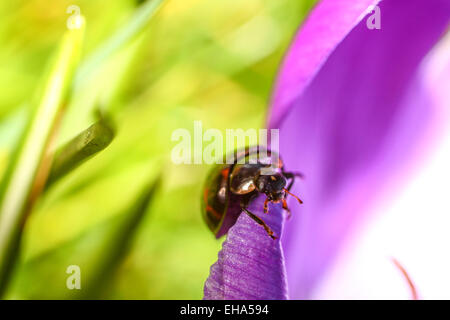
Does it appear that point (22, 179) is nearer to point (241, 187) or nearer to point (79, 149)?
point (79, 149)

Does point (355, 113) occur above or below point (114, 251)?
above

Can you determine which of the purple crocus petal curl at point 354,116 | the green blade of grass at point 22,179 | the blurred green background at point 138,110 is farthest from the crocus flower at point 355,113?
the green blade of grass at point 22,179

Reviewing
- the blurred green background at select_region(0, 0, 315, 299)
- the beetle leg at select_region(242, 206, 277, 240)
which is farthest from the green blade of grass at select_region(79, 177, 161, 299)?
the beetle leg at select_region(242, 206, 277, 240)

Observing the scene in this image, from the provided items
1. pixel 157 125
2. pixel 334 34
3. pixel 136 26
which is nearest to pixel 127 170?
pixel 157 125

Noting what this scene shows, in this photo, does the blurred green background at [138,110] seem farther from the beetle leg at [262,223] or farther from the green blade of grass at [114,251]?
the beetle leg at [262,223]

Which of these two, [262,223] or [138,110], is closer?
[262,223]

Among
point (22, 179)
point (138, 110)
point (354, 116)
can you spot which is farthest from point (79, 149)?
point (354, 116)
